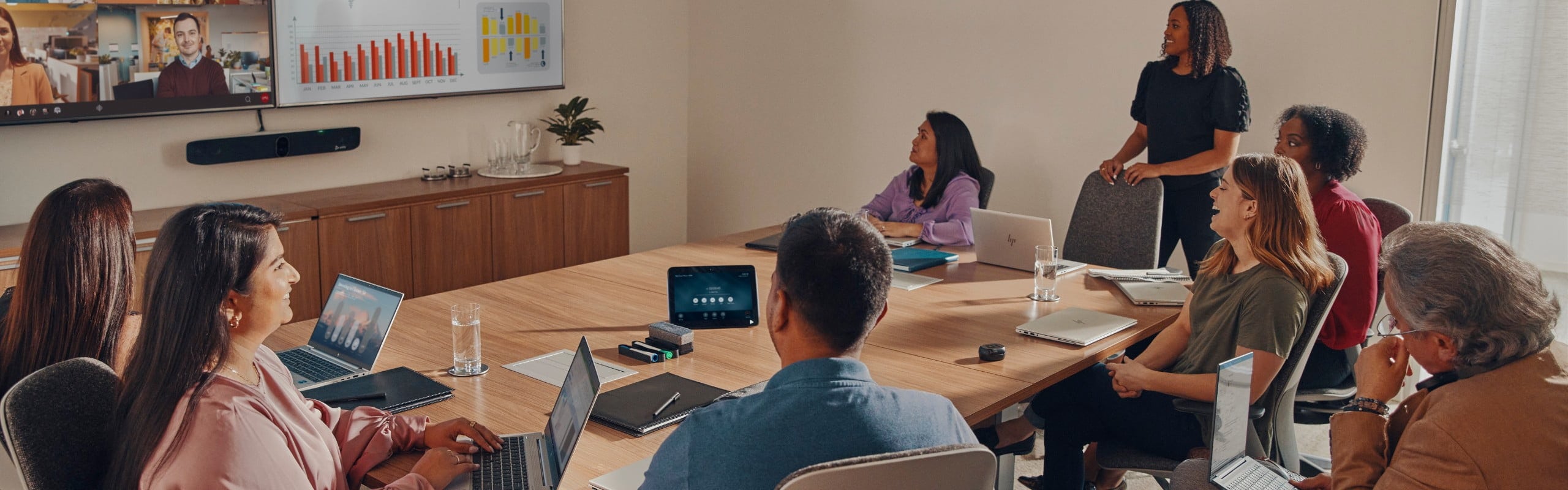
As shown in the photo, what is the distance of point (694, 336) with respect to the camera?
3018 mm

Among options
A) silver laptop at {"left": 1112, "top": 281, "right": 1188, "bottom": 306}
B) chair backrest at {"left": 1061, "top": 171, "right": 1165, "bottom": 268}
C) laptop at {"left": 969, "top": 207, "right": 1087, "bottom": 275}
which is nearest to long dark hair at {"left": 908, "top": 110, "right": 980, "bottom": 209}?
chair backrest at {"left": 1061, "top": 171, "right": 1165, "bottom": 268}

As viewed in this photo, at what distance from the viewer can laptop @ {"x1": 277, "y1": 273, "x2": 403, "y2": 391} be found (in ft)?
8.63

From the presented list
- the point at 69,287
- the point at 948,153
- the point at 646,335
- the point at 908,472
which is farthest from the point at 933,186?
the point at 908,472

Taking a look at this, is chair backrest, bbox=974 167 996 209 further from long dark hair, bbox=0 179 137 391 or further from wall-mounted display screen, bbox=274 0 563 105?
long dark hair, bbox=0 179 137 391

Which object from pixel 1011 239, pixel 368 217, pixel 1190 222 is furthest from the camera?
pixel 368 217

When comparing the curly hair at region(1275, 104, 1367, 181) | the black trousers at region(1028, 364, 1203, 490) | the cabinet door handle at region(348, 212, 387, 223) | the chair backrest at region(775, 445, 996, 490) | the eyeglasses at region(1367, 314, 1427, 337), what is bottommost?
the black trousers at region(1028, 364, 1203, 490)

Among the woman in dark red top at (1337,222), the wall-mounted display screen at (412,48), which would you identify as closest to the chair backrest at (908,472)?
the woman in dark red top at (1337,222)

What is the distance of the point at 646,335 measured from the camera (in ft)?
9.90

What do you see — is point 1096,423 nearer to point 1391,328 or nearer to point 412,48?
point 1391,328

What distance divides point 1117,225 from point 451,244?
9.28 ft

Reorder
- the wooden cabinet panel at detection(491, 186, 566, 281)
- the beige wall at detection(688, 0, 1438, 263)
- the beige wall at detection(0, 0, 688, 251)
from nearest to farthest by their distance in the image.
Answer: the beige wall at detection(0, 0, 688, 251), the beige wall at detection(688, 0, 1438, 263), the wooden cabinet panel at detection(491, 186, 566, 281)

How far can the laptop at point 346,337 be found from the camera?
263 centimetres

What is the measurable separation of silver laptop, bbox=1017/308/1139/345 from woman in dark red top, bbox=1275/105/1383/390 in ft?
1.59

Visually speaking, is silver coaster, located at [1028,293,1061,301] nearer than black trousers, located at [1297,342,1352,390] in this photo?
No
